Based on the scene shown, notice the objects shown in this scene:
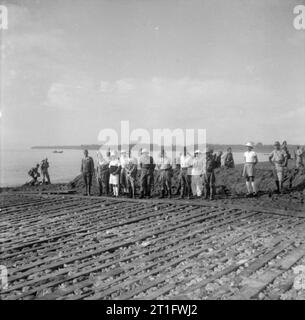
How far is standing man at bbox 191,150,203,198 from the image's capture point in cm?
1103

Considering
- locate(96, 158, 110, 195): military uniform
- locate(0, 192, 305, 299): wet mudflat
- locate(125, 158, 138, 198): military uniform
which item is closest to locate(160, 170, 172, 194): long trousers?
locate(125, 158, 138, 198): military uniform

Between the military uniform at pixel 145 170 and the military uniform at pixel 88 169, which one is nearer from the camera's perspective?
the military uniform at pixel 145 170

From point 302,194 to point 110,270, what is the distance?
8.77 metres

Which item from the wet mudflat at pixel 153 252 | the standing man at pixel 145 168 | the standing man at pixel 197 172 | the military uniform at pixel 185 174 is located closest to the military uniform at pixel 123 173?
the standing man at pixel 145 168

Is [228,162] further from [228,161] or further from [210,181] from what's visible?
[210,181]

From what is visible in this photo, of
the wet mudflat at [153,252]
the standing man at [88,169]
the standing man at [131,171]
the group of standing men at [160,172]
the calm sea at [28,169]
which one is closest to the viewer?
the wet mudflat at [153,252]

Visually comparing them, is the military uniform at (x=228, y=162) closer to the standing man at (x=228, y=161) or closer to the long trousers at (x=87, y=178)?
the standing man at (x=228, y=161)

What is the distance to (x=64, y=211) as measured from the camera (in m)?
8.55

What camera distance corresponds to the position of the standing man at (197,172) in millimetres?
11031

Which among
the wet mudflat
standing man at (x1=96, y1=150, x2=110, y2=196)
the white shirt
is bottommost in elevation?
the wet mudflat

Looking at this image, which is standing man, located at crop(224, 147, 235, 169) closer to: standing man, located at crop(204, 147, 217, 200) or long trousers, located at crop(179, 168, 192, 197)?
long trousers, located at crop(179, 168, 192, 197)

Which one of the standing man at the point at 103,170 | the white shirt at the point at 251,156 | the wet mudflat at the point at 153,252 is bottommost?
the wet mudflat at the point at 153,252
